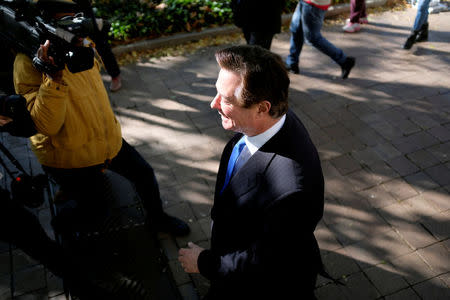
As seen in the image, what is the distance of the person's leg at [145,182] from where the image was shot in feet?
8.93

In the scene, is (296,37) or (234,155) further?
(296,37)

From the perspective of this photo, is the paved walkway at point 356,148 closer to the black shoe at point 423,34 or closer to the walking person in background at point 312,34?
the black shoe at point 423,34

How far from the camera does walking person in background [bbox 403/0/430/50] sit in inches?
221

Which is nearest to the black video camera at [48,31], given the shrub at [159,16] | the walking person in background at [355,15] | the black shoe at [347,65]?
the black shoe at [347,65]

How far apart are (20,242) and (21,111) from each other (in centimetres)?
93

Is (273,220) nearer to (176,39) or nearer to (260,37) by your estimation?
(260,37)

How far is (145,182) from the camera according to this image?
2.83 m

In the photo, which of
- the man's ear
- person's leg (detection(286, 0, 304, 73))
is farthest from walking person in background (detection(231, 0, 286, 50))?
A: the man's ear

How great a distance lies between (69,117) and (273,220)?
1.49 m

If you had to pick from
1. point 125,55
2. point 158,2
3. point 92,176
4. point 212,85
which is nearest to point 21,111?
point 92,176

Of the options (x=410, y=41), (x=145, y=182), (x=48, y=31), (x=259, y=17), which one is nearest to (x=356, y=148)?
(x=259, y=17)

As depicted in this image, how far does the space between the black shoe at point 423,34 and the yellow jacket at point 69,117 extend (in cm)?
574

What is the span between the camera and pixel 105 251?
3.08 metres

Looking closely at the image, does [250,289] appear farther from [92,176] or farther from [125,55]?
[125,55]
